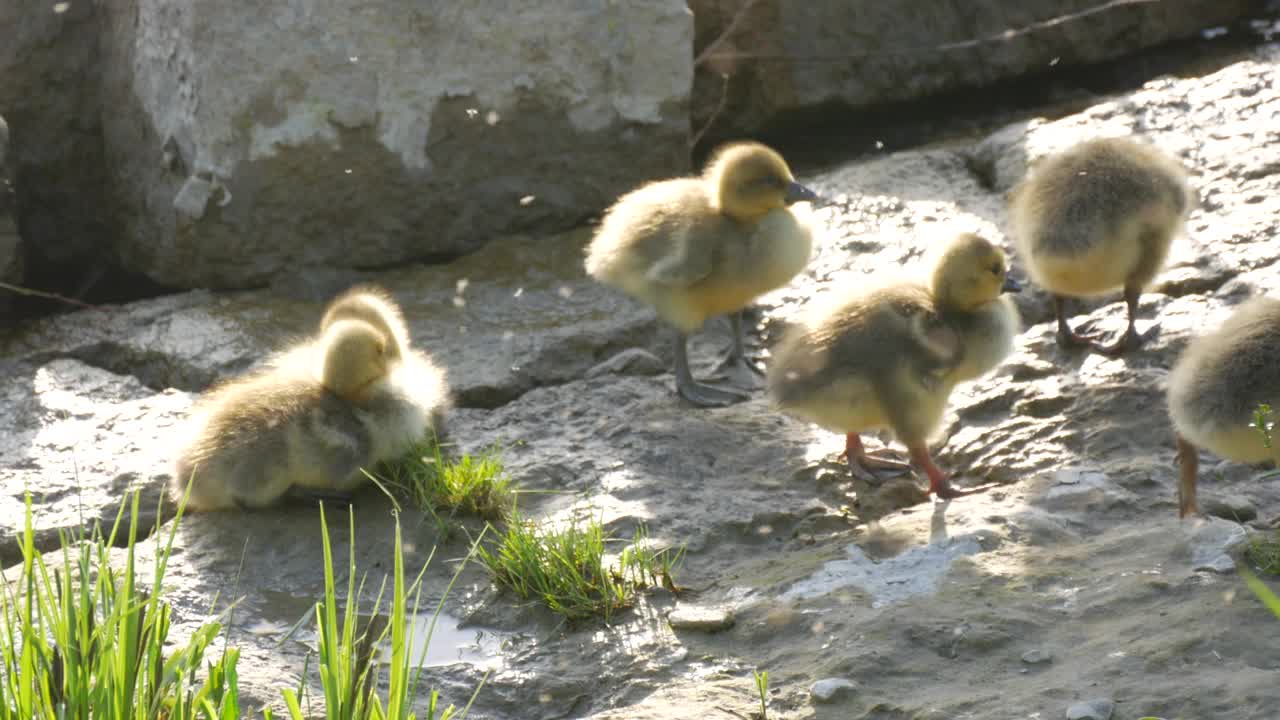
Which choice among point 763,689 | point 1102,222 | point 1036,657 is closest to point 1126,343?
point 1102,222

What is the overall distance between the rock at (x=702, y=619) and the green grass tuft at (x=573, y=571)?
180 millimetres

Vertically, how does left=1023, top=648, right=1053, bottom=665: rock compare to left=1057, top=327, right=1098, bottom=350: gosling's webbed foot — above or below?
below

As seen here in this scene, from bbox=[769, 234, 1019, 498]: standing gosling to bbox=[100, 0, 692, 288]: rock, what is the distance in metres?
2.55

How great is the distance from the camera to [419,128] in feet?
23.7

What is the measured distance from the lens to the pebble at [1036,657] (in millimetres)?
3773

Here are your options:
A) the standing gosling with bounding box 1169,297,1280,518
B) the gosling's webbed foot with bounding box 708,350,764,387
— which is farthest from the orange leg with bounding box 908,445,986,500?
the gosling's webbed foot with bounding box 708,350,764,387

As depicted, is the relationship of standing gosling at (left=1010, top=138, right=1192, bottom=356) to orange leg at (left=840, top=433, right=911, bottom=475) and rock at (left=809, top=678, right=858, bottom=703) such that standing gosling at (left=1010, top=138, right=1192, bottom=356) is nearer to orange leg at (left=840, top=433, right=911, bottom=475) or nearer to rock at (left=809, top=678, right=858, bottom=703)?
A: orange leg at (left=840, top=433, right=911, bottom=475)

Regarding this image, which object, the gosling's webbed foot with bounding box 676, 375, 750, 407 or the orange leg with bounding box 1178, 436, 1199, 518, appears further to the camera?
the gosling's webbed foot with bounding box 676, 375, 750, 407

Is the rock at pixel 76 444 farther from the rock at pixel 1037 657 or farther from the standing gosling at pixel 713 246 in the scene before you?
the rock at pixel 1037 657

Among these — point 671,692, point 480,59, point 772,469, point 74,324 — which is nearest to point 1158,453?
point 772,469

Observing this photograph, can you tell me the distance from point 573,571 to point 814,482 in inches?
46.6

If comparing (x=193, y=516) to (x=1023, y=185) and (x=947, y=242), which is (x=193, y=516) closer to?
(x=947, y=242)

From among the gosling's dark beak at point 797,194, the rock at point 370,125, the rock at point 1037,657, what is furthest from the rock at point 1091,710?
the rock at point 370,125

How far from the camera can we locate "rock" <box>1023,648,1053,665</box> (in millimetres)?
3770
